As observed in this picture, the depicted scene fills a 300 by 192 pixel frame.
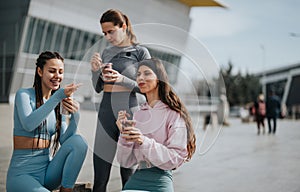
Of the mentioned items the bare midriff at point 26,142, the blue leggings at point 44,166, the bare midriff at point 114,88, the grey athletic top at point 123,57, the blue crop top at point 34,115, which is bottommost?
the blue leggings at point 44,166

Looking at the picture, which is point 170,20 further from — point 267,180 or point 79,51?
point 267,180

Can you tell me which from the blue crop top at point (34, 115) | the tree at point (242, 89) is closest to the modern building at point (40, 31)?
the blue crop top at point (34, 115)

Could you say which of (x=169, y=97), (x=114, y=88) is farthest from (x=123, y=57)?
(x=169, y=97)

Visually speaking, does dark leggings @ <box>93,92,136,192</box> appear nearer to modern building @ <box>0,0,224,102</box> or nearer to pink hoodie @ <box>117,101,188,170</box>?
pink hoodie @ <box>117,101,188,170</box>

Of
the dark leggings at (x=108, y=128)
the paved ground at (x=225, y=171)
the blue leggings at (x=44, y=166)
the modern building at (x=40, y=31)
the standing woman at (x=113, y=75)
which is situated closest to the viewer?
the standing woman at (x=113, y=75)

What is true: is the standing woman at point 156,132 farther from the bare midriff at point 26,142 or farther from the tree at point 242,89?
the tree at point 242,89

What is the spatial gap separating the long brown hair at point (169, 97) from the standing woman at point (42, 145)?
2.35ft

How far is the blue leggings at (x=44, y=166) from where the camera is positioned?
10.5ft

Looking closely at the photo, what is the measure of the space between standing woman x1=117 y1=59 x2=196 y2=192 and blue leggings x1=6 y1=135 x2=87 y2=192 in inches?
16.7

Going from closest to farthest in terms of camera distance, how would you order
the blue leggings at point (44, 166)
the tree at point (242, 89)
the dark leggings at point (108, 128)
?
the dark leggings at point (108, 128)
the blue leggings at point (44, 166)
the tree at point (242, 89)

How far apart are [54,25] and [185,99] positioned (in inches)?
1148

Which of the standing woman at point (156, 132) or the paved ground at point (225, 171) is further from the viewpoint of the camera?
the paved ground at point (225, 171)

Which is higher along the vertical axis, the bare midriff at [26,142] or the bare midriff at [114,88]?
the bare midriff at [114,88]

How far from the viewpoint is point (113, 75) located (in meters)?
2.88
